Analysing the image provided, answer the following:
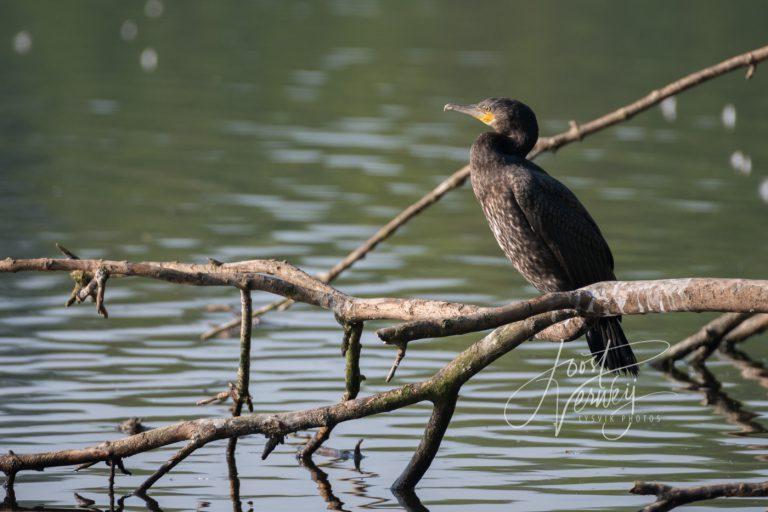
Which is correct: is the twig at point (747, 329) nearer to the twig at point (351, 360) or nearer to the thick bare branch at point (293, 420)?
the twig at point (351, 360)

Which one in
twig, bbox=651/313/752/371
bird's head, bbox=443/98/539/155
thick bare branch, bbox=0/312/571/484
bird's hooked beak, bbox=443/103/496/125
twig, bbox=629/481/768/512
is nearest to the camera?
twig, bbox=629/481/768/512

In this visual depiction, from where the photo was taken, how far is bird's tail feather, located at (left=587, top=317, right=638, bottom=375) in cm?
675

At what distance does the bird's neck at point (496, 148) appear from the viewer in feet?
23.2

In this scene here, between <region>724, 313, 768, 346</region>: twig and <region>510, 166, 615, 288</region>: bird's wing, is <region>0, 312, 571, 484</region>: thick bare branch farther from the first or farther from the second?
<region>724, 313, 768, 346</region>: twig

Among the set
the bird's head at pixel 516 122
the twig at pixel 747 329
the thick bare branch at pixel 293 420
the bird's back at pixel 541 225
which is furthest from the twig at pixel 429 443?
the twig at pixel 747 329

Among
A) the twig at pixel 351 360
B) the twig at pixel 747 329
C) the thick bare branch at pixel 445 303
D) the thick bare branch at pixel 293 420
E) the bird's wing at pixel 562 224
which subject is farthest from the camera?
the twig at pixel 747 329

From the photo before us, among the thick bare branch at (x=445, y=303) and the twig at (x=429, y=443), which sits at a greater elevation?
the thick bare branch at (x=445, y=303)

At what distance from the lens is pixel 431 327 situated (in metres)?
5.40

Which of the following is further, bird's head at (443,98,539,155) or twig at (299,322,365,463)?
bird's head at (443,98,539,155)

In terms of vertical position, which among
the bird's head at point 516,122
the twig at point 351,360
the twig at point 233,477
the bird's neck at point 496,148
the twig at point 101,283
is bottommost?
the twig at point 233,477

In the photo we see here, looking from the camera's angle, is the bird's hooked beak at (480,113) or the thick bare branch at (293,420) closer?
the thick bare branch at (293,420)

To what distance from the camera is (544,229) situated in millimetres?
6875

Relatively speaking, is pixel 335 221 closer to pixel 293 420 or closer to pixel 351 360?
pixel 351 360

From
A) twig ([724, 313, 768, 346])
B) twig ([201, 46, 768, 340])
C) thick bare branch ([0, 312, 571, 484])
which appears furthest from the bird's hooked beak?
twig ([724, 313, 768, 346])
